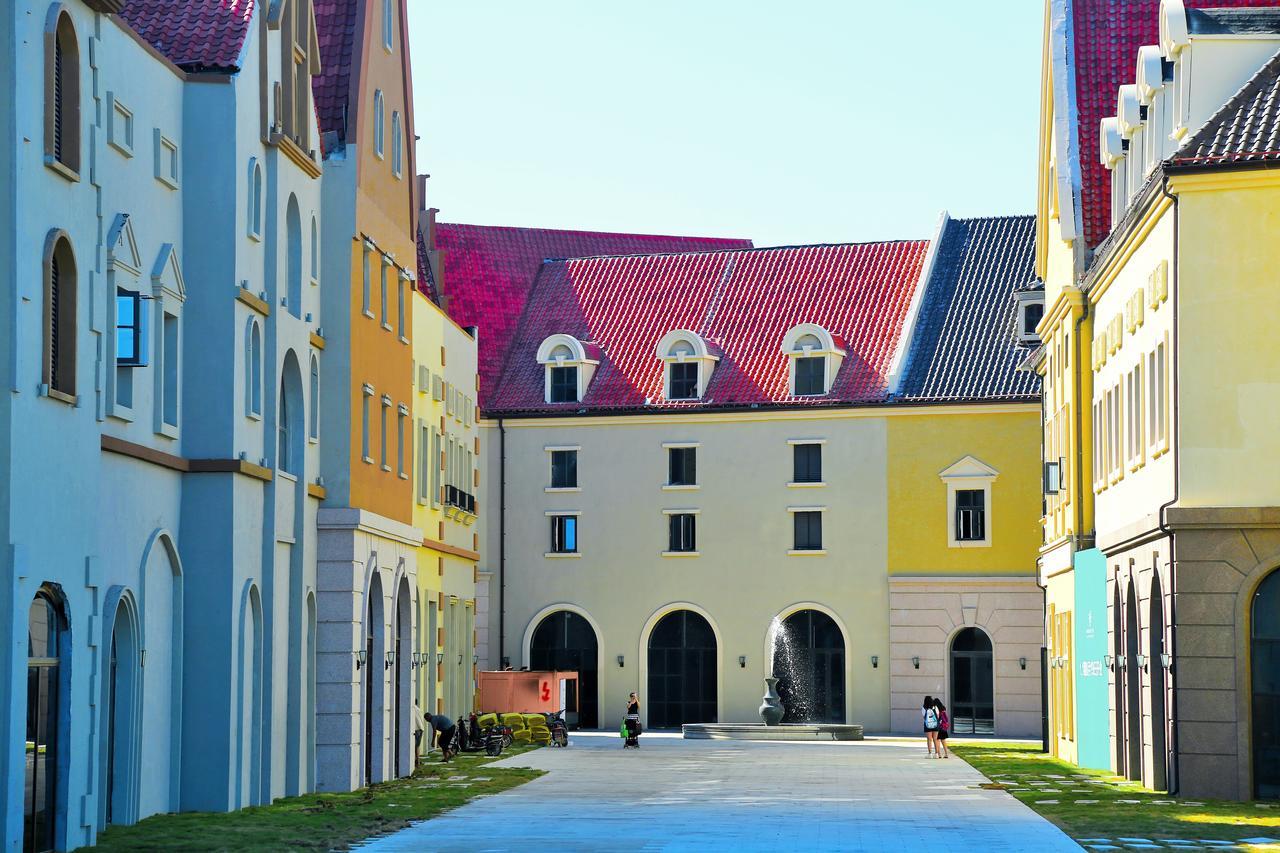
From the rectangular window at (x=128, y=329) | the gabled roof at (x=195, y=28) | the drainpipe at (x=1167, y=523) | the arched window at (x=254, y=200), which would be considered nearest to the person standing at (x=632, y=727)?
the drainpipe at (x=1167, y=523)

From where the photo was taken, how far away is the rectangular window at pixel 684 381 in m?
72.4

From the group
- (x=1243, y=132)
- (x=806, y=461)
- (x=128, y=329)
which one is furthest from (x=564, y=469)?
(x=128, y=329)

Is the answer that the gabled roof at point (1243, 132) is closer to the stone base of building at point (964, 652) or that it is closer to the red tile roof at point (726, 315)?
the stone base of building at point (964, 652)

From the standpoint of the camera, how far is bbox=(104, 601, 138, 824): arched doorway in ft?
94.3

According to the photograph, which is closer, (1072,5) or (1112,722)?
(1112,722)

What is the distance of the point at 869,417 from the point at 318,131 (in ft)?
109

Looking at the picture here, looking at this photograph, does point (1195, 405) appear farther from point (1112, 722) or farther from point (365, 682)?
point (365, 682)

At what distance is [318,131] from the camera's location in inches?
1560

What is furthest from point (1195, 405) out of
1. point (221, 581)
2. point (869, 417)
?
point (869, 417)

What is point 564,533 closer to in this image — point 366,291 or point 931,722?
point 931,722

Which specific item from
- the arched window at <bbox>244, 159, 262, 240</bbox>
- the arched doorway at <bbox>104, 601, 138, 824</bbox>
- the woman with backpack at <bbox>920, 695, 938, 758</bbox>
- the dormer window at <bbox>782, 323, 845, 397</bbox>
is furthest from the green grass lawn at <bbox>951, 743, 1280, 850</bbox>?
the dormer window at <bbox>782, 323, 845, 397</bbox>

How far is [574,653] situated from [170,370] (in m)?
42.0

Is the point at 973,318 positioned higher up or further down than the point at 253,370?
higher up

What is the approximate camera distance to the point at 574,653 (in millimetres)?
72000
